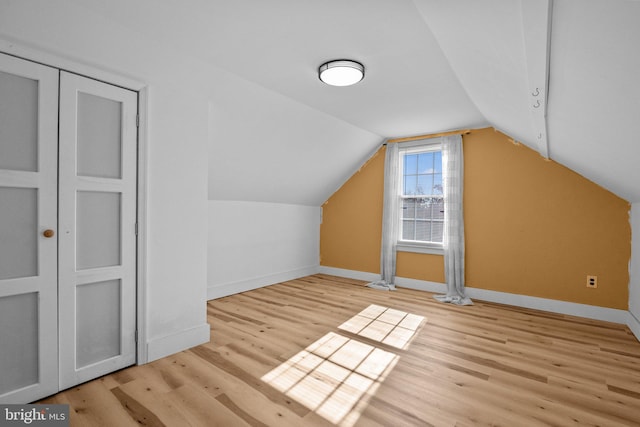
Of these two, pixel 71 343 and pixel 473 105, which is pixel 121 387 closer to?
pixel 71 343

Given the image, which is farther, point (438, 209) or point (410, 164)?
point (410, 164)

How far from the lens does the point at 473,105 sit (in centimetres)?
368

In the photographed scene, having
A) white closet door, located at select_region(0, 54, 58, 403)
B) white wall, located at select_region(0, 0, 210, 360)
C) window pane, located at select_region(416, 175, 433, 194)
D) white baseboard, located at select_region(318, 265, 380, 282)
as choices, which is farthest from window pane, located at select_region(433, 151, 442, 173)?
white closet door, located at select_region(0, 54, 58, 403)

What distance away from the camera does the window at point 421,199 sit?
4.98 m

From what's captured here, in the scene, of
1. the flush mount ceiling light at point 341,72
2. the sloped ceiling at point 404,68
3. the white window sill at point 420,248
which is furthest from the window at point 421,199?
the flush mount ceiling light at point 341,72

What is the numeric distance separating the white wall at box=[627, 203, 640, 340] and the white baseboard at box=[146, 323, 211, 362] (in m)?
4.42

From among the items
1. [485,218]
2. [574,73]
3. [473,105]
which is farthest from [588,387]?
[473,105]

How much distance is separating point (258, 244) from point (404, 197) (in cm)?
262

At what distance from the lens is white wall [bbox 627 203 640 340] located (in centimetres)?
323

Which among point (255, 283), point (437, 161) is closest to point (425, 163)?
point (437, 161)

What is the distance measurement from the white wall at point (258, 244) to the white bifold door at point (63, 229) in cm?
192

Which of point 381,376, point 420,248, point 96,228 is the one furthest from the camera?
point 420,248

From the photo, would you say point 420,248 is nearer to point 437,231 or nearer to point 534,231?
point 437,231

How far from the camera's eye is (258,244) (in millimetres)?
4992
